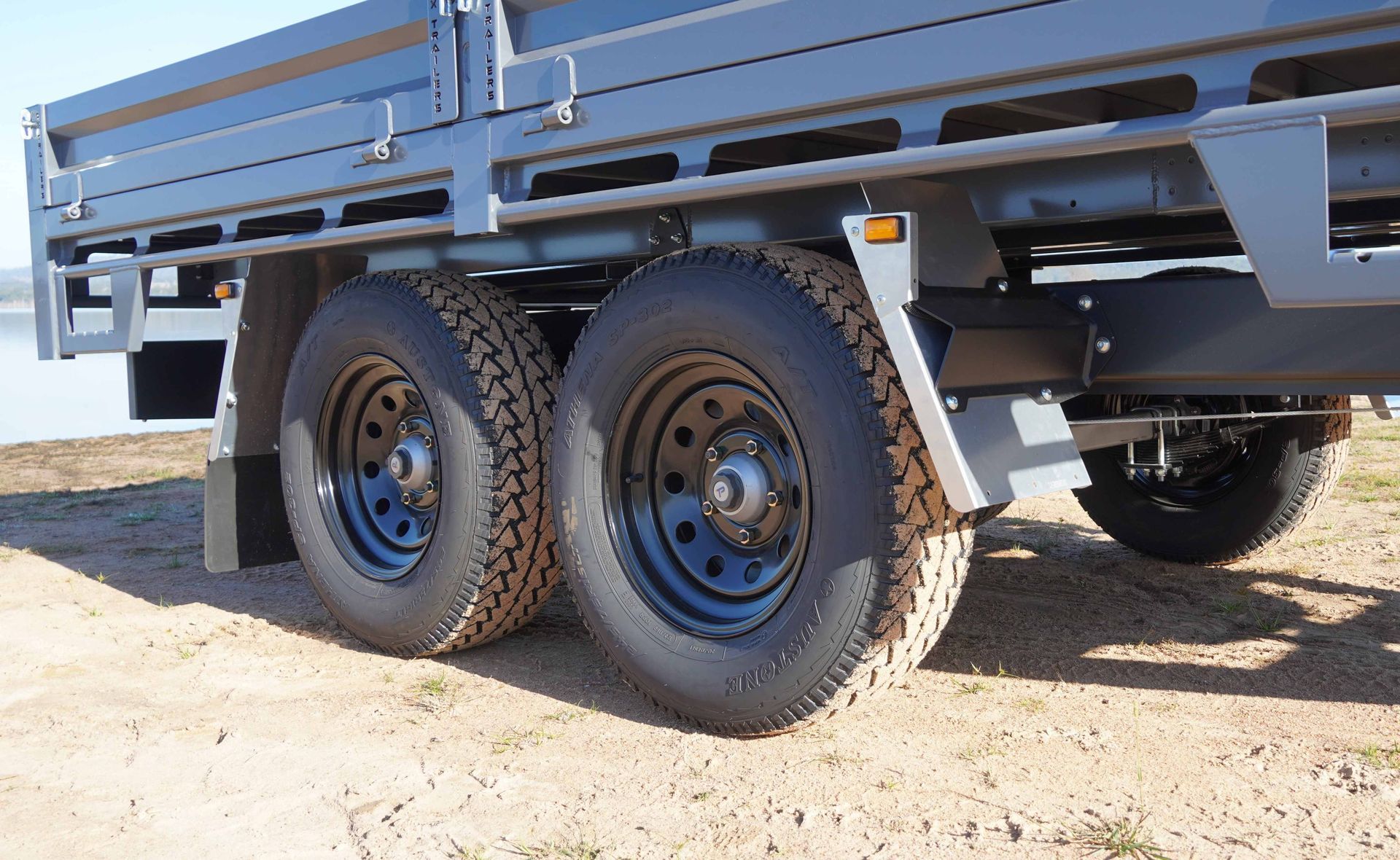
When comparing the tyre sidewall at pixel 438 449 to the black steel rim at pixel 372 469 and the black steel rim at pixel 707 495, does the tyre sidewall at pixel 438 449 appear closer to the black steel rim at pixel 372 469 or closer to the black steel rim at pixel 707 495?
the black steel rim at pixel 372 469

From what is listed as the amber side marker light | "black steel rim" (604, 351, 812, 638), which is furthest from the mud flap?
"black steel rim" (604, 351, 812, 638)

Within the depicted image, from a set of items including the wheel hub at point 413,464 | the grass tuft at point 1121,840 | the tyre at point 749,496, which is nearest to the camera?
the grass tuft at point 1121,840

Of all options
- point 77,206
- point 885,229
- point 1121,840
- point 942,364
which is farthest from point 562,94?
point 77,206

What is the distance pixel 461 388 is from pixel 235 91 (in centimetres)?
154

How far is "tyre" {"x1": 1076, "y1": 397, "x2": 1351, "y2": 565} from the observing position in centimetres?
451

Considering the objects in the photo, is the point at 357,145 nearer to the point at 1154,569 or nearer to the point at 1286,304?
the point at 1286,304

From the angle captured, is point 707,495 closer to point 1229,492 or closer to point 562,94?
point 562,94

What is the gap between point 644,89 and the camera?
305 centimetres

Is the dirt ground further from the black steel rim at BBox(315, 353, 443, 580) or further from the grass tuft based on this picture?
the black steel rim at BBox(315, 353, 443, 580)

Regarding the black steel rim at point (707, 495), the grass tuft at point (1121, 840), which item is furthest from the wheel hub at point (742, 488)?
the grass tuft at point (1121, 840)

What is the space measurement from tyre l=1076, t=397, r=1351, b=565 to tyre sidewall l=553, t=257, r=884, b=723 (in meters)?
2.19

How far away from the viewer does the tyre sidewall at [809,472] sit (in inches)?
110

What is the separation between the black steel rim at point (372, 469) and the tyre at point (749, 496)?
0.90 meters

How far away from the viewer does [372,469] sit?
4340 mm
